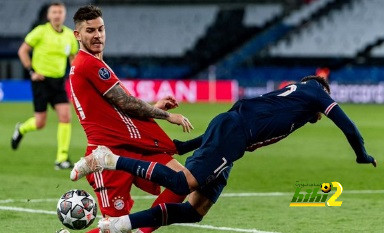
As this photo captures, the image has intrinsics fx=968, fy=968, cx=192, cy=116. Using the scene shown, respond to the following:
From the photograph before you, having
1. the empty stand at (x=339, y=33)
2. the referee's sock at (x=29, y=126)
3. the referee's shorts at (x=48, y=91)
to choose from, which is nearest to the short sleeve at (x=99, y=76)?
the referee's shorts at (x=48, y=91)

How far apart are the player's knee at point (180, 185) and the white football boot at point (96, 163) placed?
464 millimetres

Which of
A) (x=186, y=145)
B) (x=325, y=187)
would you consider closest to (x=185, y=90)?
(x=325, y=187)

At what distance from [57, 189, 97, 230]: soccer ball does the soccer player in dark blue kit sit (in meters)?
0.39

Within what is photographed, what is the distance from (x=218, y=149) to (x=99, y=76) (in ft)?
3.45

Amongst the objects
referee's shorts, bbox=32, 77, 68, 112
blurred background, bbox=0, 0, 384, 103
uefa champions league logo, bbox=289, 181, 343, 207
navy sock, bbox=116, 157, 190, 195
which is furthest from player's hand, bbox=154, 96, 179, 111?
blurred background, bbox=0, 0, 384, 103

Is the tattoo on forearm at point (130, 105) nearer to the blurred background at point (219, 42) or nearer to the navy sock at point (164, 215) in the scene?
the navy sock at point (164, 215)

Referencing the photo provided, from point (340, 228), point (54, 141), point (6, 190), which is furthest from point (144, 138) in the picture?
point (54, 141)

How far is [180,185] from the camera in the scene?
7.14m

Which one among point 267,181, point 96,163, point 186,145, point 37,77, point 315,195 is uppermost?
point 96,163

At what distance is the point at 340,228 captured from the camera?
343 inches

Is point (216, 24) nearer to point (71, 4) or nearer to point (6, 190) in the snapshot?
point (71, 4)

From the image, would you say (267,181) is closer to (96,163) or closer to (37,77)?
(37,77)

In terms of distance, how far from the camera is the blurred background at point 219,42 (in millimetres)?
37438

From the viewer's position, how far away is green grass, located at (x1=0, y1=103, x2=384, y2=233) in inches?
354
